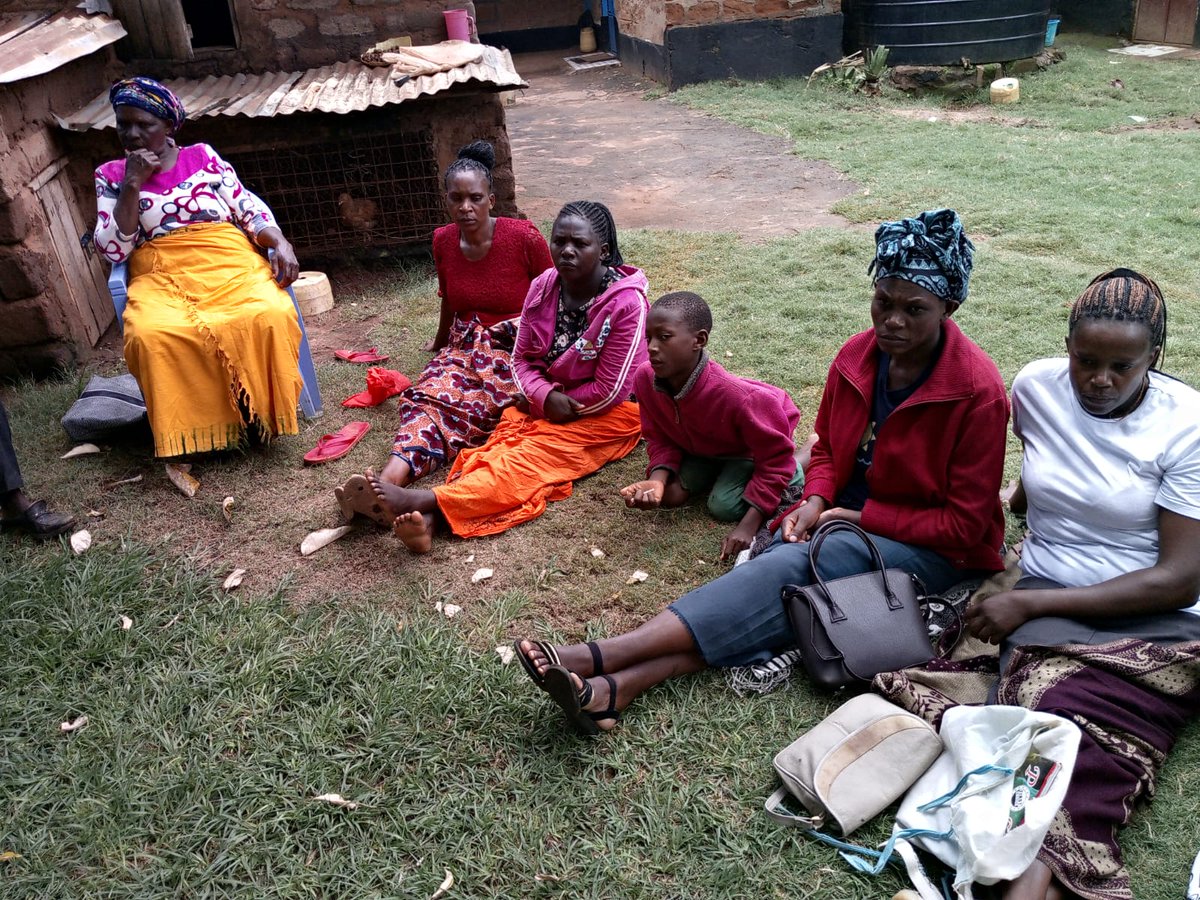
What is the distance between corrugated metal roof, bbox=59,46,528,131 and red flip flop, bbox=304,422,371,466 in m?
2.32

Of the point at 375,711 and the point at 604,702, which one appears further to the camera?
the point at 375,711

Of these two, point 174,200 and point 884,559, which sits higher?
point 174,200

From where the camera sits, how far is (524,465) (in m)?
3.82

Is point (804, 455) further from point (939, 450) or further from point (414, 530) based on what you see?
point (414, 530)

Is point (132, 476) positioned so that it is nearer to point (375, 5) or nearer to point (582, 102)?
point (375, 5)

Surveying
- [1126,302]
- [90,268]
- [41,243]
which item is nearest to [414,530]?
[1126,302]

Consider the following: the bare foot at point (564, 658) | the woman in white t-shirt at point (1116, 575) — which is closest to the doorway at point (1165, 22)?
the woman in white t-shirt at point (1116, 575)

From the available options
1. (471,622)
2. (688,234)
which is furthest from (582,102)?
(471,622)

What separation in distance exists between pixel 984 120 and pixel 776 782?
29.2ft

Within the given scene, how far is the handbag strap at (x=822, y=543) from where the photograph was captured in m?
2.71

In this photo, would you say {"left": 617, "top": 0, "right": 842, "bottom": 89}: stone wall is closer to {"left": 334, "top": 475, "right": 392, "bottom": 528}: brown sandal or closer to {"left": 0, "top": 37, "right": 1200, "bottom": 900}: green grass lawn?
{"left": 0, "top": 37, "right": 1200, "bottom": 900}: green grass lawn

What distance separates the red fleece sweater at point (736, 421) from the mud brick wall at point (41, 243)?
346 centimetres

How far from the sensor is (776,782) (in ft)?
8.11

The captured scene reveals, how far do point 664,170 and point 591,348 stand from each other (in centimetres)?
531
